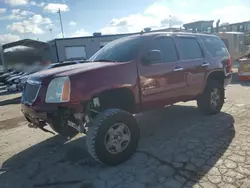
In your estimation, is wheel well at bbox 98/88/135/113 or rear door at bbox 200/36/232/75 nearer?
wheel well at bbox 98/88/135/113

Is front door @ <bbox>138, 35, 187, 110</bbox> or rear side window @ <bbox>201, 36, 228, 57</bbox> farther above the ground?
rear side window @ <bbox>201, 36, 228, 57</bbox>

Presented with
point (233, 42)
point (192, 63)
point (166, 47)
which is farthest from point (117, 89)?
point (233, 42)

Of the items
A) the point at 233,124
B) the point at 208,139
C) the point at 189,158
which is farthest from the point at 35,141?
the point at 233,124

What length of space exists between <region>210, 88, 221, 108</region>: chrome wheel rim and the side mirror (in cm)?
237

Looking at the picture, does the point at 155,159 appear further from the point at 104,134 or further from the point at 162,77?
the point at 162,77

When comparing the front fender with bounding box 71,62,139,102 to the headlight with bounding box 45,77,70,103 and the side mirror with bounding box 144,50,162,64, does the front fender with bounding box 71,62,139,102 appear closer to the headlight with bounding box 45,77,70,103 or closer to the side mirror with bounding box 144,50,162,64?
the headlight with bounding box 45,77,70,103

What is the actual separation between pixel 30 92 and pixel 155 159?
2.25 m

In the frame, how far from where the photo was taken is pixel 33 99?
3330 mm

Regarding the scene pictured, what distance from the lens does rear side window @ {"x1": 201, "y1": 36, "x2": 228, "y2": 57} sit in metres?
5.20

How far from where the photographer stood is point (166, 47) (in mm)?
4246

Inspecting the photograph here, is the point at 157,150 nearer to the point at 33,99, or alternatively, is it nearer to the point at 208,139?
the point at 208,139

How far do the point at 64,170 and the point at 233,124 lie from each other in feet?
11.5

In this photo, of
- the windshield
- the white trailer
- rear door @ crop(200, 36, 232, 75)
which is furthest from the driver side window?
the white trailer

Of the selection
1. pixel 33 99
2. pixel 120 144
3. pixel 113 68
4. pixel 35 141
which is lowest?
pixel 35 141
